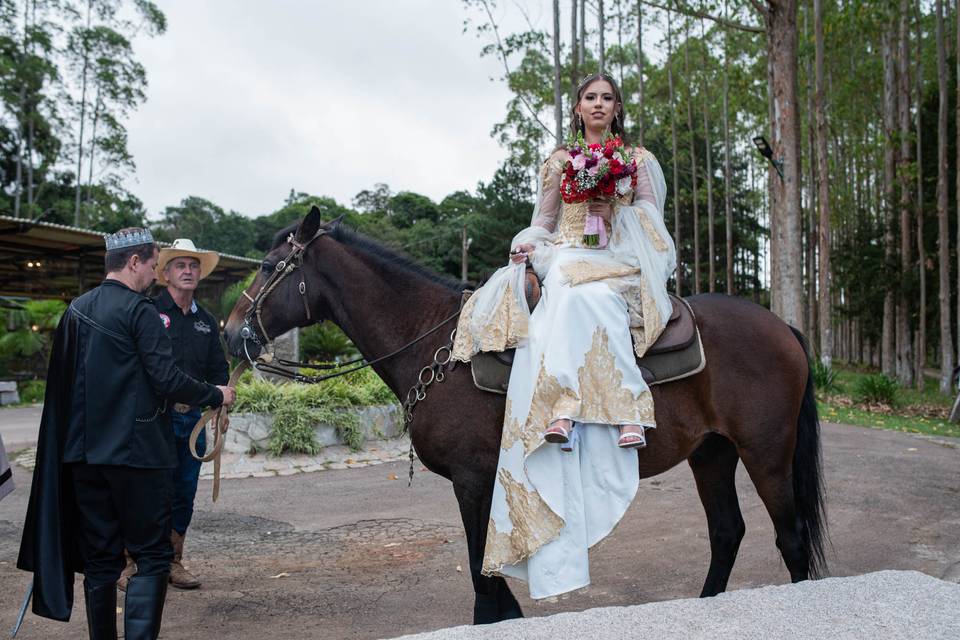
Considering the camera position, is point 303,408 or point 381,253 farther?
point 303,408

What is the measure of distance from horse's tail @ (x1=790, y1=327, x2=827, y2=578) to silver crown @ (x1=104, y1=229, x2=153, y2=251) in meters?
3.68

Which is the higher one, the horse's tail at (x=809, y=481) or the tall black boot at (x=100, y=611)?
the horse's tail at (x=809, y=481)

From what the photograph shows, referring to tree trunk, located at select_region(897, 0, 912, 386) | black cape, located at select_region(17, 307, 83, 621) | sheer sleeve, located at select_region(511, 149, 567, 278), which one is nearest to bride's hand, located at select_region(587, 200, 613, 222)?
sheer sleeve, located at select_region(511, 149, 567, 278)

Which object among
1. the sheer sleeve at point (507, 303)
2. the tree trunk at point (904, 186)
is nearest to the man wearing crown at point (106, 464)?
the sheer sleeve at point (507, 303)

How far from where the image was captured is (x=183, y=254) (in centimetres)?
479

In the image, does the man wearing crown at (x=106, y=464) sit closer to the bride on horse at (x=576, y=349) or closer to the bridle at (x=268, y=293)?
the bridle at (x=268, y=293)

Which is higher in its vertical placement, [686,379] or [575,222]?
[575,222]

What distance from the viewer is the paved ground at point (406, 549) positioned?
13.2 feet

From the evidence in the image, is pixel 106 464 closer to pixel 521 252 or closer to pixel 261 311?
pixel 261 311

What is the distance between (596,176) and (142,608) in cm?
301

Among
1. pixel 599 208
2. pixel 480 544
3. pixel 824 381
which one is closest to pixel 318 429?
pixel 480 544

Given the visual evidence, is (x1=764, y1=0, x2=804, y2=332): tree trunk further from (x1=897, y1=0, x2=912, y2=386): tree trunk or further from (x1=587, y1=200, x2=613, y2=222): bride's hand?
(x1=587, y1=200, x2=613, y2=222): bride's hand

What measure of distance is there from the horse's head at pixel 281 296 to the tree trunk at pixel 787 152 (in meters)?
10.9

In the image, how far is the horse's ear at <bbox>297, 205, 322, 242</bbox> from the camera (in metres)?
3.83
